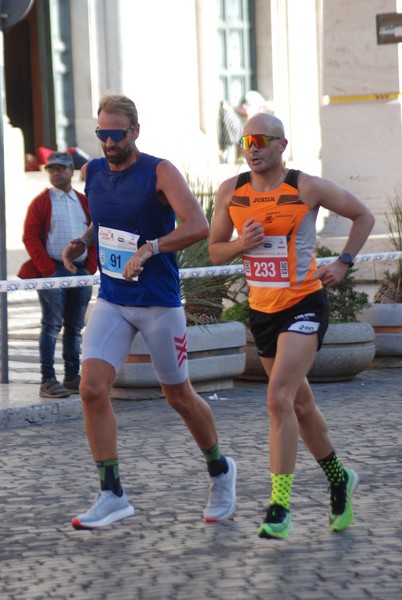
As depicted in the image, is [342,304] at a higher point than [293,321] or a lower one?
lower

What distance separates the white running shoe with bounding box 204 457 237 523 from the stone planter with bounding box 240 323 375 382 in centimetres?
439

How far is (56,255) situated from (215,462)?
3982 millimetres

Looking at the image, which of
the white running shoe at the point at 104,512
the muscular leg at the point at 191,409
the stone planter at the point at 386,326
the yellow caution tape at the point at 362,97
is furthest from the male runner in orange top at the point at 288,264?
the yellow caution tape at the point at 362,97

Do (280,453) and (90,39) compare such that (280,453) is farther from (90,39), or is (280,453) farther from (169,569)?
(90,39)

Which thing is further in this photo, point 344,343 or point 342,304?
point 342,304

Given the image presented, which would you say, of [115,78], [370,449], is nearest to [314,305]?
[370,449]

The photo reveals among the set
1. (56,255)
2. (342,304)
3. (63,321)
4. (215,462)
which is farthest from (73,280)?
(215,462)

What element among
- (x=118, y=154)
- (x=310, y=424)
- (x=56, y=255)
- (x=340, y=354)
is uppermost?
(x=118, y=154)

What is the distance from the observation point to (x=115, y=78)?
2200cm

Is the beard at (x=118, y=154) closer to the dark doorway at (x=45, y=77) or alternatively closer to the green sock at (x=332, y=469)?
the green sock at (x=332, y=469)

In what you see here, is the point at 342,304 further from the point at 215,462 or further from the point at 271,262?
the point at 271,262

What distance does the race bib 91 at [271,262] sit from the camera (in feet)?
19.7

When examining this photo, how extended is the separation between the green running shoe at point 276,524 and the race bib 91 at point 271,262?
3.08 ft

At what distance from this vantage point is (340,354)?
35.2ft
